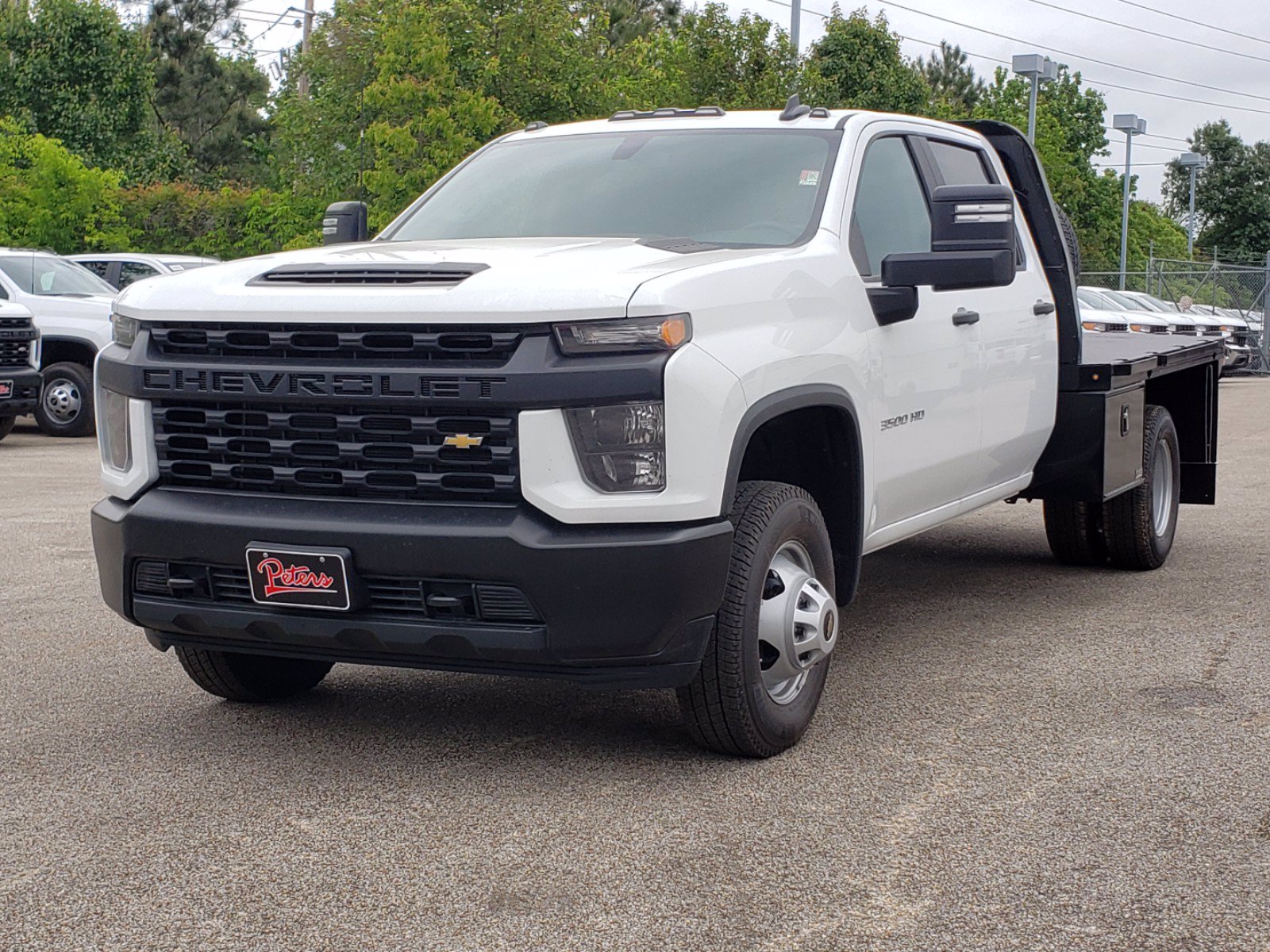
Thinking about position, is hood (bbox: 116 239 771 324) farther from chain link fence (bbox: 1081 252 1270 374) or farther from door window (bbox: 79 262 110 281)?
chain link fence (bbox: 1081 252 1270 374)

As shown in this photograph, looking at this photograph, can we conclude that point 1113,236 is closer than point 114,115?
No

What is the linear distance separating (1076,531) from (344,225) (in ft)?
12.6

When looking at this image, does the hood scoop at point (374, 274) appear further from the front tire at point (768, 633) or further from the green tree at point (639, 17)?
the green tree at point (639, 17)

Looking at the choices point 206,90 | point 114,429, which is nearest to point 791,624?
point 114,429

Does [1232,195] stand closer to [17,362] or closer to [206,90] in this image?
[206,90]

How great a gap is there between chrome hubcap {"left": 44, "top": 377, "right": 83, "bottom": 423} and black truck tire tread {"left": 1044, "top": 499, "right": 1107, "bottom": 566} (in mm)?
11422

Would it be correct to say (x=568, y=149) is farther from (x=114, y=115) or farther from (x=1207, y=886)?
(x=114, y=115)

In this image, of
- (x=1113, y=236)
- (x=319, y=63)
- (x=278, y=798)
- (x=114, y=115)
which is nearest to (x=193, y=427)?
(x=278, y=798)

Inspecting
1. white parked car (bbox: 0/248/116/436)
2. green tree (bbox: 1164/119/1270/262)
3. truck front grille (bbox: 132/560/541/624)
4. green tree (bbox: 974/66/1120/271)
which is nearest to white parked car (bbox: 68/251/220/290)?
white parked car (bbox: 0/248/116/436)

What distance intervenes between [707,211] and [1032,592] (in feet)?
9.46

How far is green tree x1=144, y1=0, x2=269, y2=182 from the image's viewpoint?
5444 cm

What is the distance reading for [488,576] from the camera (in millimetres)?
4102

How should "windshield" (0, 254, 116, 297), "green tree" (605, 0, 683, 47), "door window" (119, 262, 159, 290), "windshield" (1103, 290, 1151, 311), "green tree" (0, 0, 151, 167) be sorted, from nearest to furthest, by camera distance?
1. "windshield" (0, 254, 116, 297)
2. "door window" (119, 262, 159, 290)
3. "windshield" (1103, 290, 1151, 311)
4. "green tree" (0, 0, 151, 167)
5. "green tree" (605, 0, 683, 47)

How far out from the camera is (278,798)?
14.3 feet
